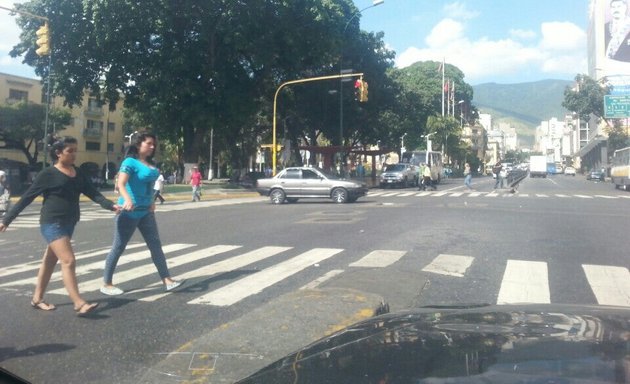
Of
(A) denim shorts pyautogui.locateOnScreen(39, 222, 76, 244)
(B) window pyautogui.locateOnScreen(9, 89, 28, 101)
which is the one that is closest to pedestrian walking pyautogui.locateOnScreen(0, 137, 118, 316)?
(A) denim shorts pyautogui.locateOnScreen(39, 222, 76, 244)

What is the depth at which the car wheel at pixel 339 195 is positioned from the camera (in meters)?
23.8

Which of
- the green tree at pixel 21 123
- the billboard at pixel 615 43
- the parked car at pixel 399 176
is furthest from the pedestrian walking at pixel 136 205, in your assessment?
the billboard at pixel 615 43

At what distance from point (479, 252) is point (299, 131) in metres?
40.6

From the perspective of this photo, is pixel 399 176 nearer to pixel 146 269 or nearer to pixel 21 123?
pixel 21 123

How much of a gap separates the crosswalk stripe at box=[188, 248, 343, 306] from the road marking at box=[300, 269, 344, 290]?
1.49ft

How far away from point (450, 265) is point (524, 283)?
4.48ft

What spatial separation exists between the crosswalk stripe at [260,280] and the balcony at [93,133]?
5898cm

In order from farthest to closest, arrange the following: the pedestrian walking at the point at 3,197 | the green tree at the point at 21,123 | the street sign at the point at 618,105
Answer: the street sign at the point at 618,105 < the green tree at the point at 21,123 < the pedestrian walking at the point at 3,197

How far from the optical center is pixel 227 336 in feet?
15.9

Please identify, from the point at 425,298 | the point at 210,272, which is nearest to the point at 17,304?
the point at 210,272

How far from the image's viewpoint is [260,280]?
764cm

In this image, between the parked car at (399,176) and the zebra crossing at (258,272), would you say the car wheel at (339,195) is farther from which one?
the parked car at (399,176)

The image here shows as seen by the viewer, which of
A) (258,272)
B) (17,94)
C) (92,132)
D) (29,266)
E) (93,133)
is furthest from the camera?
(93,133)

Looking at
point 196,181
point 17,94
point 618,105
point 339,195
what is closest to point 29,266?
point 339,195
